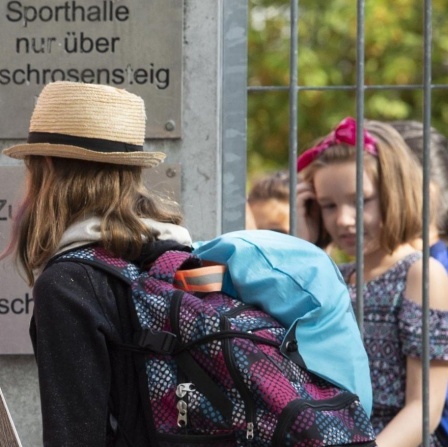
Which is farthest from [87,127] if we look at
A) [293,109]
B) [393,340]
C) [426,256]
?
[393,340]

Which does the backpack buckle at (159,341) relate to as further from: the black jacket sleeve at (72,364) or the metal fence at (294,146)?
the metal fence at (294,146)

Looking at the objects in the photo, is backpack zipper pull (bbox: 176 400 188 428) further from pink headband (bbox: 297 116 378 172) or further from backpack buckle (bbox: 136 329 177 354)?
pink headband (bbox: 297 116 378 172)

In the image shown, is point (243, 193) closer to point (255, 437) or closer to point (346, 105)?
point (255, 437)

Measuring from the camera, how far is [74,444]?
241 cm

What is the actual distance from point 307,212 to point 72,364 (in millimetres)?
2093

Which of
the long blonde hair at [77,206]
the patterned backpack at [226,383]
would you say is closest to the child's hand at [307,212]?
the long blonde hair at [77,206]

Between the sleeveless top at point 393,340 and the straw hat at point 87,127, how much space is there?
1223mm

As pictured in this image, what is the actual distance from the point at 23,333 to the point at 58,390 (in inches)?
43.1

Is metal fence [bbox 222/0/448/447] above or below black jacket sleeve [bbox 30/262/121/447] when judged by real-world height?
above

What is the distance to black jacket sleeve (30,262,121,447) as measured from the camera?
2.41 meters

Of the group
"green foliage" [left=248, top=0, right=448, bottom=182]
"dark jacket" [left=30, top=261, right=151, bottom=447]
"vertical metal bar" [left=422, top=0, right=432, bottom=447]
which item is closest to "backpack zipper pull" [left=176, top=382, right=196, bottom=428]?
"dark jacket" [left=30, top=261, right=151, bottom=447]

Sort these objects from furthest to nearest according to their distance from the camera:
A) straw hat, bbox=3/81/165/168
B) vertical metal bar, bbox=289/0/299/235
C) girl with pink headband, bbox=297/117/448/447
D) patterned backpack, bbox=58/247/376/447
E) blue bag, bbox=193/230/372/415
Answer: girl with pink headband, bbox=297/117/448/447
vertical metal bar, bbox=289/0/299/235
straw hat, bbox=3/81/165/168
blue bag, bbox=193/230/372/415
patterned backpack, bbox=58/247/376/447

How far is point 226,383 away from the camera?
2365 millimetres

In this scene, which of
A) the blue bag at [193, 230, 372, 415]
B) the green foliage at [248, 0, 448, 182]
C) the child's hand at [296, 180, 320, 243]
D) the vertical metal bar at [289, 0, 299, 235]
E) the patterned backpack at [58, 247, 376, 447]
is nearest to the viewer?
the patterned backpack at [58, 247, 376, 447]
